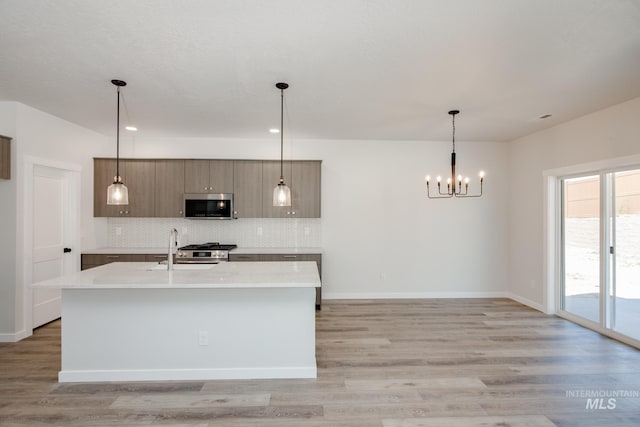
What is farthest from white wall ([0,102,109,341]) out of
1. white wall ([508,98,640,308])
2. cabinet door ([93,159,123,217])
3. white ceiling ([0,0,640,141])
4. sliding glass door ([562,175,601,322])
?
sliding glass door ([562,175,601,322])

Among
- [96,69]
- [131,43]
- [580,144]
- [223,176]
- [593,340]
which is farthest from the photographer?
[223,176]

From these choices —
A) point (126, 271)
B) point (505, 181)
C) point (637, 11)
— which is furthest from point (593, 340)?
point (126, 271)

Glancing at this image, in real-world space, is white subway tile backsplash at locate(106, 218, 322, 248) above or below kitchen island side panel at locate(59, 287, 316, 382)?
above

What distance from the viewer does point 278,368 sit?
2.78 metres

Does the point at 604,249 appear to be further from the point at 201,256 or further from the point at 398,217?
the point at 201,256

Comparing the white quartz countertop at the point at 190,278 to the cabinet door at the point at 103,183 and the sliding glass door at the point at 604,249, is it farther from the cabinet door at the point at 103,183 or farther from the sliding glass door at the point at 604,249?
the sliding glass door at the point at 604,249

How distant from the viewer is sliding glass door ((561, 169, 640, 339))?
354cm

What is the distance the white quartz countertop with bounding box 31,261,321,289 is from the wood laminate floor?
86cm

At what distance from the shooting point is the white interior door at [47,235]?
391 centimetres

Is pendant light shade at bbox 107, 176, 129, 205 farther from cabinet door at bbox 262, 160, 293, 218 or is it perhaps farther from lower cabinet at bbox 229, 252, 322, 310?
cabinet door at bbox 262, 160, 293, 218

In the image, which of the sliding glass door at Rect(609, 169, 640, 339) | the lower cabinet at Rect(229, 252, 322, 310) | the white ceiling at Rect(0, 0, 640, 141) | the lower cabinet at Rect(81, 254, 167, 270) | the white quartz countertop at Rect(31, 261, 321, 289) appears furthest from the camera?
the lower cabinet at Rect(229, 252, 322, 310)

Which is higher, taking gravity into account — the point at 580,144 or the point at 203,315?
the point at 580,144

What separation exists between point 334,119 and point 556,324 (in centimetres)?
388

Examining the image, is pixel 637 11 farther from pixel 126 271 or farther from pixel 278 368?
pixel 126 271
